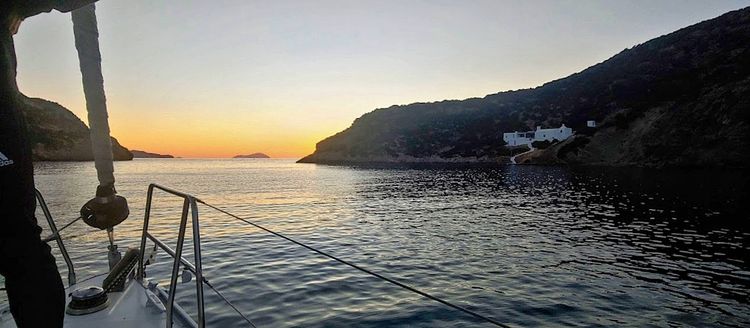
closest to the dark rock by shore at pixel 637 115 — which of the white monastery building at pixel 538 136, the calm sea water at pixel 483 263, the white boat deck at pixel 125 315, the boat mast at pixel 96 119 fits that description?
the white monastery building at pixel 538 136

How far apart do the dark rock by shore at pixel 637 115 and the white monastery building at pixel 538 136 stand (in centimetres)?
438

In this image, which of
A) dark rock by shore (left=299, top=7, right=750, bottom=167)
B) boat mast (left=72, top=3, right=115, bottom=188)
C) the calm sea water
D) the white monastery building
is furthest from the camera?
the white monastery building

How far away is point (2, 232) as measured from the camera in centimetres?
223

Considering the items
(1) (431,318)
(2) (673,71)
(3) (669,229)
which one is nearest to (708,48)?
(2) (673,71)

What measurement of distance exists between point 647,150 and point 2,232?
9960cm

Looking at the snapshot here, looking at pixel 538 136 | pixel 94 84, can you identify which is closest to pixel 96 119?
pixel 94 84

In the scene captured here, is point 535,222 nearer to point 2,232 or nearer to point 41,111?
point 2,232

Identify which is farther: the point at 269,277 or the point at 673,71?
the point at 673,71

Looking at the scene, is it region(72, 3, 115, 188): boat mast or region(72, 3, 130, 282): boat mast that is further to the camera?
region(72, 3, 115, 188): boat mast

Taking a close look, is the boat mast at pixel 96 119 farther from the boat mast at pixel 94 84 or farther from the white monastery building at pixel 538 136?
the white monastery building at pixel 538 136

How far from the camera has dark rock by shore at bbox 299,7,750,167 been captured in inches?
2879

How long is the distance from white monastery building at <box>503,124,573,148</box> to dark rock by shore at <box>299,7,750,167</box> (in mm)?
4375

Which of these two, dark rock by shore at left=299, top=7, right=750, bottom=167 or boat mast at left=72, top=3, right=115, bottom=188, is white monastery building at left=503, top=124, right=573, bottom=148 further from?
boat mast at left=72, top=3, right=115, bottom=188

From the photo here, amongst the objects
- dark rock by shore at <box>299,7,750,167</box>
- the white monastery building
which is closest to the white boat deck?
dark rock by shore at <box>299,7,750,167</box>
